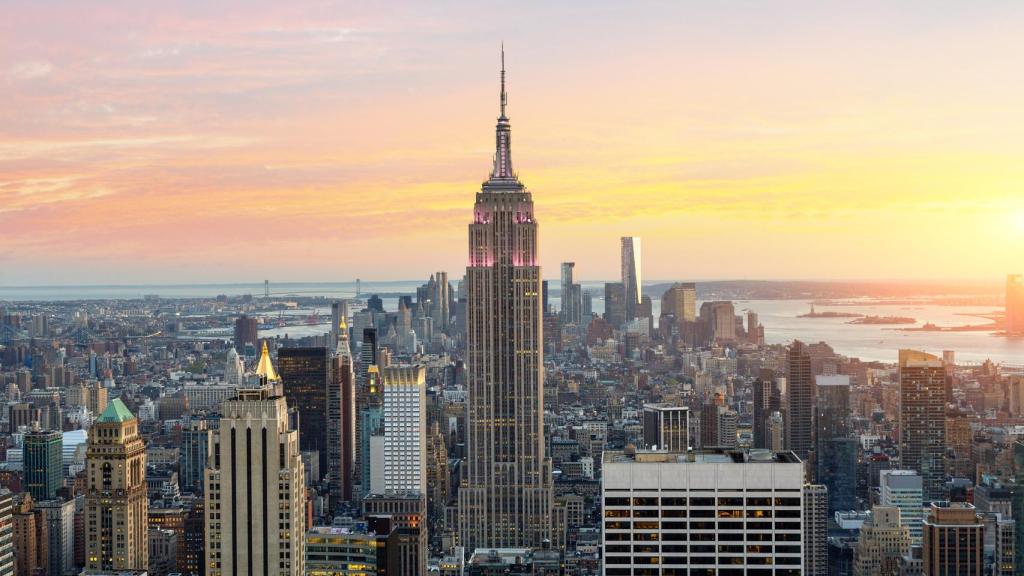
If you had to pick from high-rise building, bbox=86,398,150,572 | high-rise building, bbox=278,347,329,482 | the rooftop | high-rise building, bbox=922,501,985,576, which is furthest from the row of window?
high-rise building, bbox=278,347,329,482

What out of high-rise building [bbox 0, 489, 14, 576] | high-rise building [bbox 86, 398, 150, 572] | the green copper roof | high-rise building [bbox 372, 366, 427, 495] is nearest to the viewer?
high-rise building [bbox 0, 489, 14, 576]

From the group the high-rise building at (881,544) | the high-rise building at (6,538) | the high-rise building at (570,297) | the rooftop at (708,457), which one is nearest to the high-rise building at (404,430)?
the high-rise building at (570,297)

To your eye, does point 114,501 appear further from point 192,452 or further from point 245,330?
point 245,330

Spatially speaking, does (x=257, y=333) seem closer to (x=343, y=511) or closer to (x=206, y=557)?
(x=343, y=511)

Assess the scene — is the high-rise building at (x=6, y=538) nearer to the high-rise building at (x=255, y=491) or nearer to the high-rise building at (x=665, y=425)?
the high-rise building at (x=255, y=491)

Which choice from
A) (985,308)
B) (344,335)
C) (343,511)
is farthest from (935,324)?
(344,335)

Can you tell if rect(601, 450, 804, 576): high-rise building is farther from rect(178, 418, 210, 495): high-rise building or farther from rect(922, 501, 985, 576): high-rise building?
rect(922, 501, 985, 576): high-rise building

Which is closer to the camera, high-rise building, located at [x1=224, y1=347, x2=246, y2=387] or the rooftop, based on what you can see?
the rooftop
